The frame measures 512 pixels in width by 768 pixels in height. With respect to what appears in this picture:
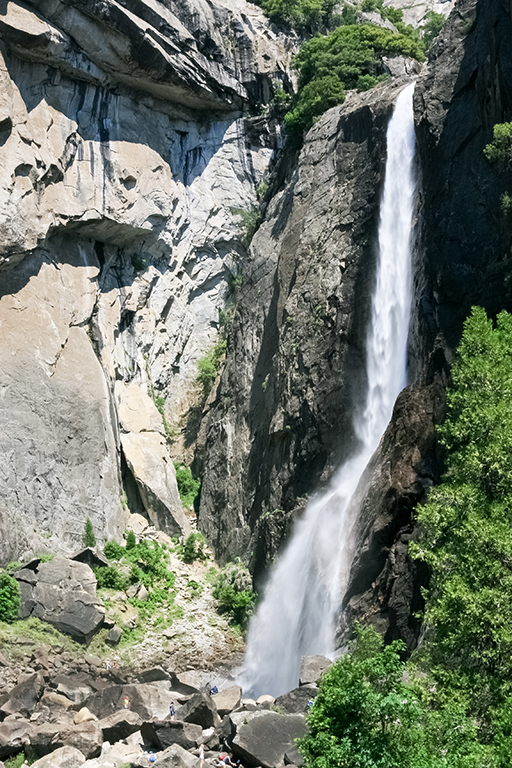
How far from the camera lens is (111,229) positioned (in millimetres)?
31859

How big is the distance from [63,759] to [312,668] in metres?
5.58

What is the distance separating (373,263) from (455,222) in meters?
4.83

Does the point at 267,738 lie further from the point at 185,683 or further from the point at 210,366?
the point at 210,366

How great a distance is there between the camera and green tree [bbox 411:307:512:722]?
11055 millimetres

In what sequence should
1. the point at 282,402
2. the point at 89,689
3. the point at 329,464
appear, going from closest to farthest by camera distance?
the point at 89,689
the point at 329,464
the point at 282,402

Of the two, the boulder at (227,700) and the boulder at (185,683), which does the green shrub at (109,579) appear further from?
the boulder at (227,700)

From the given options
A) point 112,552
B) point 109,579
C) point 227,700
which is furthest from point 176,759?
point 112,552

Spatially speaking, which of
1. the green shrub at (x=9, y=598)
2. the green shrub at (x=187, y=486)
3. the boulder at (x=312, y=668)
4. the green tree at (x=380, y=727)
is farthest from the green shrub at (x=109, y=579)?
the green tree at (x=380, y=727)

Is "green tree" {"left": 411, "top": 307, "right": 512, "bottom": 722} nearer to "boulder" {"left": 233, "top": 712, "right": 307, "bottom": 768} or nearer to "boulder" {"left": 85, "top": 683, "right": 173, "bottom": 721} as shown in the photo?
"boulder" {"left": 233, "top": 712, "right": 307, "bottom": 768}

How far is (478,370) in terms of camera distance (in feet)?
45.8

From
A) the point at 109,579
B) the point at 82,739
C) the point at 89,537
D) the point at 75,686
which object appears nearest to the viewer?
the point at 82,739

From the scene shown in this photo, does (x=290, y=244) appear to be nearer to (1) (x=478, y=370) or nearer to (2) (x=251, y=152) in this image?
(2) (x=251, y=152)

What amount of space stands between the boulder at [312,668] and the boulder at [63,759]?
4867 millimetres

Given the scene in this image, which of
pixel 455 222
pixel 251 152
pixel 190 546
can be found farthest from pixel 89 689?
pixel 251 152
